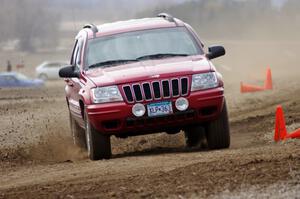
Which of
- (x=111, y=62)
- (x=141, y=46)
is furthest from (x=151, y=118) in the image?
(x=141, y=46)

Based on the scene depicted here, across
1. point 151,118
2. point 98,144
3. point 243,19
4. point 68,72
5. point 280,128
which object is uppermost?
point 68,72

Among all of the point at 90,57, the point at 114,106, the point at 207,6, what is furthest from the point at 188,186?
the point at 207,6

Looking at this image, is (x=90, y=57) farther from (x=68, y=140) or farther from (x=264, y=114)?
(x=264, y=114)

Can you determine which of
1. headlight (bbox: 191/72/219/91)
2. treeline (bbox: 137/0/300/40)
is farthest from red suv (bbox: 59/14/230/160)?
treeline (bbox: 137/0/300/40)

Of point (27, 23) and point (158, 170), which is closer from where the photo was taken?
point (158, 170)

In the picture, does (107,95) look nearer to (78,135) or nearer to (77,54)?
(77,54)

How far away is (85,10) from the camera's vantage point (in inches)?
2544

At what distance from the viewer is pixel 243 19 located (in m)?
62.8

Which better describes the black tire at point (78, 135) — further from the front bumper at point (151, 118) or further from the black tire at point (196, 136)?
the front bumper at point (151, 118)

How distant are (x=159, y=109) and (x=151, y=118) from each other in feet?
0.48

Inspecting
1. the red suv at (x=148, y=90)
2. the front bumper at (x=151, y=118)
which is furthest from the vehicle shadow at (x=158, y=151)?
the front bumper at (x=151, y=118)

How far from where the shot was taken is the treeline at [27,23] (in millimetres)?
76062

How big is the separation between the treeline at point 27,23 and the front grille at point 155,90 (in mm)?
64530

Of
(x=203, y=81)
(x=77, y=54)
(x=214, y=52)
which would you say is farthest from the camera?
Result: (x=77, y=54)
